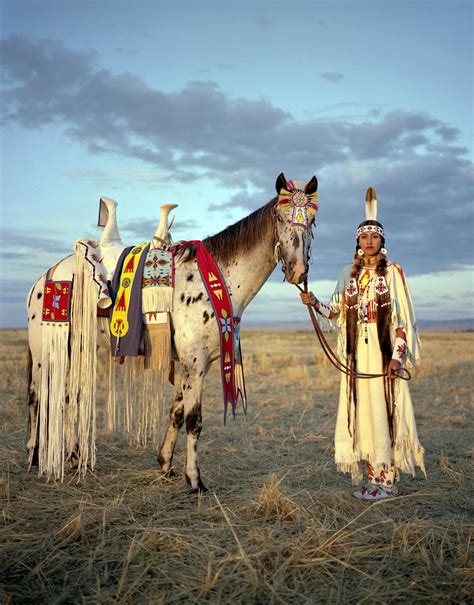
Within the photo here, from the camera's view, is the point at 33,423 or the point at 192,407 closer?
the point at 192,407

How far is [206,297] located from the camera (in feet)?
14.3

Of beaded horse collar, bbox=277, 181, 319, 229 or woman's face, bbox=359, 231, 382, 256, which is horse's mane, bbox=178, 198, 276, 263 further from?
woman's face, bbox=359, 231, 382, 256

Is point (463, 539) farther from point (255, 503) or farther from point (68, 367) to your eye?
point (68, 367)

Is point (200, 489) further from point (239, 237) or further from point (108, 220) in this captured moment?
point (108, 220)

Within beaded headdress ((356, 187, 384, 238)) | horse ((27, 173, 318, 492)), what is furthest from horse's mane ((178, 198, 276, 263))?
beaded headdress ((356, 187, 384, 238))

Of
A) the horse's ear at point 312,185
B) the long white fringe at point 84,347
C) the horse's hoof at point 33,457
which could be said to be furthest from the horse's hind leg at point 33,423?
the horse's ear at point 312,185

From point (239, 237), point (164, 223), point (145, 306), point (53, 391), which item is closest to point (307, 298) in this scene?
point (239, 237)

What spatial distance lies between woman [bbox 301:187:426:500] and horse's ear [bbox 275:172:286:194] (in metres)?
0.73

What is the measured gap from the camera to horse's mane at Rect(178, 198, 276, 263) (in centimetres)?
432

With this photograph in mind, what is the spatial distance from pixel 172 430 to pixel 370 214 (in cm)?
260

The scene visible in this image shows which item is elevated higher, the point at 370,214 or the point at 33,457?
the point at 370,214

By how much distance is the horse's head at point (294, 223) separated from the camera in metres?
3.95

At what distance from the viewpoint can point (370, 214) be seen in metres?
4.27

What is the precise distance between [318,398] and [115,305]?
5930mm
